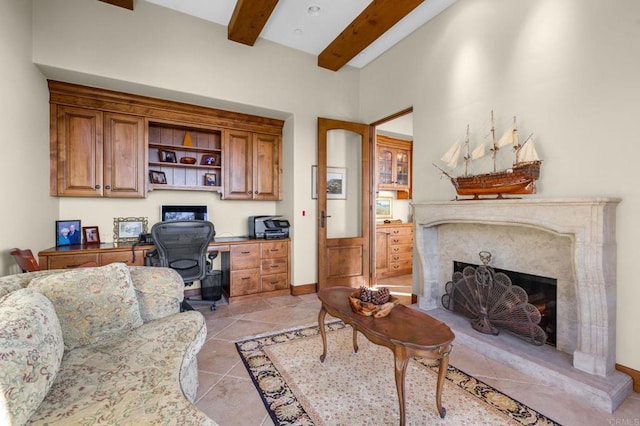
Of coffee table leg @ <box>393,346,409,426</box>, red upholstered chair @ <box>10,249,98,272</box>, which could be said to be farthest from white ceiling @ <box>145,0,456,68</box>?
coffee table leg @ <box>393,346,409,426</box>

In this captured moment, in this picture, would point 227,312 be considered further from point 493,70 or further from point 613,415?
point 493,70

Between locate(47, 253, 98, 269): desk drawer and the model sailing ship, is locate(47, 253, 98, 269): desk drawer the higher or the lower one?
the lower one

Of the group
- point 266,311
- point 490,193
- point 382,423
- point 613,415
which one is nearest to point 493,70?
point 490,193

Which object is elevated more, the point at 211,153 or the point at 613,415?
the point at 211,153

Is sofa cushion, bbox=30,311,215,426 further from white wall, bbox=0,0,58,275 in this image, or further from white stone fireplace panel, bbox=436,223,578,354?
white stone fireplace panel, bbox=436,223,578,354

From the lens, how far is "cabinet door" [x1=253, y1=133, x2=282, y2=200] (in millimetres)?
4211

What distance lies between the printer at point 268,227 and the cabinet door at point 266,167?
1.15 feet

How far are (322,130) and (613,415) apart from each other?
385cm

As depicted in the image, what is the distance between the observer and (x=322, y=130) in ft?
13.7

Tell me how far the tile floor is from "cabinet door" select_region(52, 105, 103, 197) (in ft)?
7.07

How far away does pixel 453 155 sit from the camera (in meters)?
3.04

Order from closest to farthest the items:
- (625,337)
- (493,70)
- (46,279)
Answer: (46,279) < (625,337) < (493,70)

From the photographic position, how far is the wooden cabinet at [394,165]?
18.6 feet

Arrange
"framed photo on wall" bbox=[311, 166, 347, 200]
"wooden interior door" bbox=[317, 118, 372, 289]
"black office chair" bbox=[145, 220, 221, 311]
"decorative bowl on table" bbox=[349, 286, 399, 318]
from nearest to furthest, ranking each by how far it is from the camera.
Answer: "decorative bowl on table" bbox=[349, 286, 399, 318] < "black office chair" bbox=[145, 220, 221, 311] < "wooden interior door" bbox=[317, 118, 372, 289] < "framed photo on wall" bbox=[311, 166, 347, 200]
